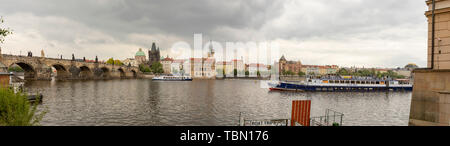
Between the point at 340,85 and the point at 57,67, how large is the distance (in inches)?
4605

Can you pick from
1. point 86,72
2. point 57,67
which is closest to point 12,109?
point 57,67

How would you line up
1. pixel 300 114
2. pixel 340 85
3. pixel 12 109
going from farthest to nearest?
pixel 340 85 → pixel 300 114 → pixel 12 109

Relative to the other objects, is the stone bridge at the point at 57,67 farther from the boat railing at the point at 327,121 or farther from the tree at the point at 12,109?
the boat railing at the point at 327,121

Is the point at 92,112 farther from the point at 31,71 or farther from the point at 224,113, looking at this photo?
the point at 31,71

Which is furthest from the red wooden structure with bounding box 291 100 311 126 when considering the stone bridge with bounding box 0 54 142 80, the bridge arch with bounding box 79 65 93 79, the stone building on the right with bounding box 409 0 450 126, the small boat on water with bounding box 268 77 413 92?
the bridge arch with bounding box 79 65 93 79

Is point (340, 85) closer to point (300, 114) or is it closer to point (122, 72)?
point (300, 114)

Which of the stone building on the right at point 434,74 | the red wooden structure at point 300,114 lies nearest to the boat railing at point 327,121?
the red wooden structure at point 300,114

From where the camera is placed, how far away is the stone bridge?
78600 mm

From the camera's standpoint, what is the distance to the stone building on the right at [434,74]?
11.6 meters

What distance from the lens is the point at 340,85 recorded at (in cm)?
6519

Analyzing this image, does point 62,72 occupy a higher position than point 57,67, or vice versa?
point 57,67
